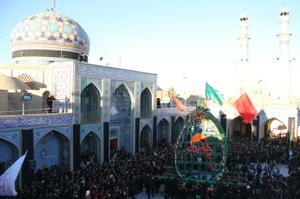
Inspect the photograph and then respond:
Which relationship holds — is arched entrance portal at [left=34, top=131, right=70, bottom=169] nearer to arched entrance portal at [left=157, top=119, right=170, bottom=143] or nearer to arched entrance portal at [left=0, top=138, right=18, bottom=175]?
arched entrance portal at [left=0, top=138, right=18, bottom=175]

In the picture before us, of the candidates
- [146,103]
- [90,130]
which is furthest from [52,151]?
[146,103]

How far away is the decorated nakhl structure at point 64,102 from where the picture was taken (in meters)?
14.1

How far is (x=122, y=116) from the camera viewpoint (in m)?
21.0

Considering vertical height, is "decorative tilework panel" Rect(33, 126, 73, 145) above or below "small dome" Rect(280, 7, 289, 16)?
below

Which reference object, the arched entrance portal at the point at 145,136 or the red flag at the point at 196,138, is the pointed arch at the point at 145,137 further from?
the red flag at the point at 196,138

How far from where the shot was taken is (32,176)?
44.9 feet

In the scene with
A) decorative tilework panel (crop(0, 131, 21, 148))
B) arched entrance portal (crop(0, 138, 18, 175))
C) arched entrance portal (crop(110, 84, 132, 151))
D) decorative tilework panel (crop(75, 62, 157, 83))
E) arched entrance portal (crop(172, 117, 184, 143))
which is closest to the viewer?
decorative tilework panel (crop(0, 131, 21, 148))

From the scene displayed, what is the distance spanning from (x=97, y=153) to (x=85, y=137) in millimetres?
1181

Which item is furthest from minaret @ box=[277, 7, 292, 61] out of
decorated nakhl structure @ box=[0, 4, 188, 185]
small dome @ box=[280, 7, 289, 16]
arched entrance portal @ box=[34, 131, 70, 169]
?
arched entrance portal @ box=[34, 131, 70, 169]

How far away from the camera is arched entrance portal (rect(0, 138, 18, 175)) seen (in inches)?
525

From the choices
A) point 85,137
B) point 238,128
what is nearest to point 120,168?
point 85,137

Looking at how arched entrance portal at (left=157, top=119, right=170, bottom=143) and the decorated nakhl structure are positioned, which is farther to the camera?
arched entrance portal at (left=157, top=119, right=170, bottom=143)

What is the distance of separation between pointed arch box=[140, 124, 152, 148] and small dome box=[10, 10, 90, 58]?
7688 mm

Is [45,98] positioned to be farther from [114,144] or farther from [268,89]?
[268,89]
